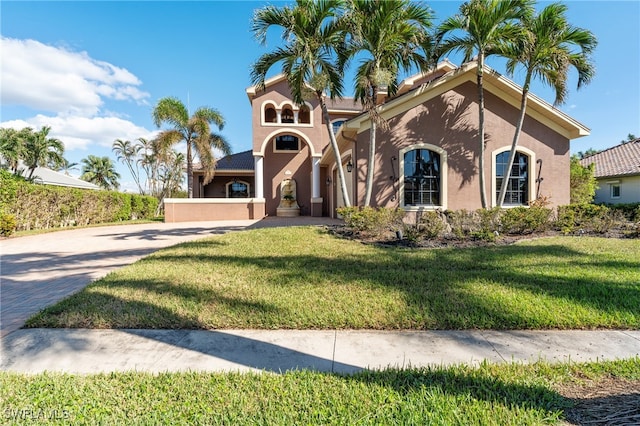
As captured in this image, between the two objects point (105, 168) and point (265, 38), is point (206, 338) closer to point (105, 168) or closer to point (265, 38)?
point (265, 38)

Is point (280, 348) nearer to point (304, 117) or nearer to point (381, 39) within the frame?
point (381, 39)

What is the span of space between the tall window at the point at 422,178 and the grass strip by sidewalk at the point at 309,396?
974 centimetres

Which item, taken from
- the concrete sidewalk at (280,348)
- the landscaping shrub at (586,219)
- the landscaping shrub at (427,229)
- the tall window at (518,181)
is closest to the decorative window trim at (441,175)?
the tall window at (518,181)

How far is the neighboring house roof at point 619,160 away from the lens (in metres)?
20.9

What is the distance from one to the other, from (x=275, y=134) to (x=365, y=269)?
54.4 ft

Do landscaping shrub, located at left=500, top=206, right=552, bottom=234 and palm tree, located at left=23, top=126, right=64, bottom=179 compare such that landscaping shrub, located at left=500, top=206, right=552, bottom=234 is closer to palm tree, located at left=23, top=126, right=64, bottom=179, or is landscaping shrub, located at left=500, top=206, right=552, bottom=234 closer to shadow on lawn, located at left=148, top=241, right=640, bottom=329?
shadow on lawn, located at left=148, top=241, right=640, bottom=329

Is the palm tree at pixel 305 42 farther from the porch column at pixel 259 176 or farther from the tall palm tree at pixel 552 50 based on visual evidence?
the porch column at pixel 259 176

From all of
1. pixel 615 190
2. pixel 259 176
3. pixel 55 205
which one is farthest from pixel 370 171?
pixel 615 190

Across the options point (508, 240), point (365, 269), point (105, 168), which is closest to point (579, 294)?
point (365, 269)

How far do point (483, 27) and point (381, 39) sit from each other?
140 inches

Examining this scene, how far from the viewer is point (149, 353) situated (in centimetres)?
323

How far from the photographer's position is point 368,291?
4.81m

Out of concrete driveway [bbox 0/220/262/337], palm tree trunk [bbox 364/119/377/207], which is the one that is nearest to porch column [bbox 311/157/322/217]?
palm tree trunk [bbox 364/119/377/207]

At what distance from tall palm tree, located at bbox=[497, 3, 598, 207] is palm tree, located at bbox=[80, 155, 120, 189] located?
52.1m
